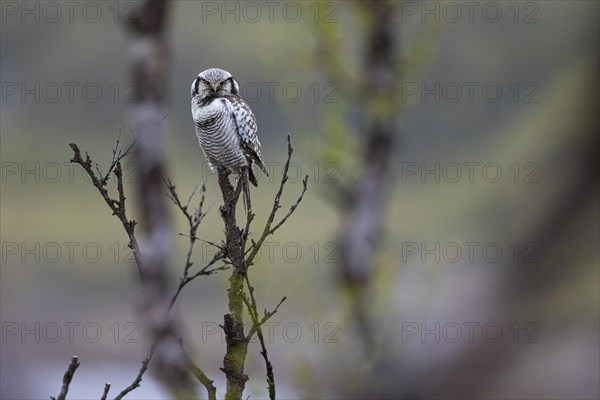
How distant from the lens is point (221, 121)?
3.62 m

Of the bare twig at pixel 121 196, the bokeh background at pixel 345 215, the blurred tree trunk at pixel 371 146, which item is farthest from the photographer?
the blurred tree trunk at pixel 371 146

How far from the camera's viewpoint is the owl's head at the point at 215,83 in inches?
140

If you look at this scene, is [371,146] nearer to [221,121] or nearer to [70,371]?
[221,121]

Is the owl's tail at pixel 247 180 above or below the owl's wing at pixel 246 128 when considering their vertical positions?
below

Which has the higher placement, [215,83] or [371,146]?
[371,146]

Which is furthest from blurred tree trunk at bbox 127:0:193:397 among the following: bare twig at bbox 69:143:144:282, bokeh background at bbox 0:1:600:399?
bare twig at bbox 69:143:144:282

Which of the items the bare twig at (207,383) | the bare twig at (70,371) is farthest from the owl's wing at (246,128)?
the bare twig at (70,371)

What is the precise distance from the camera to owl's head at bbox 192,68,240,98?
3548mm

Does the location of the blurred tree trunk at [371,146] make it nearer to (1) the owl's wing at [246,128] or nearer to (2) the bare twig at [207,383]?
(1) the owl's wing at [246,128]

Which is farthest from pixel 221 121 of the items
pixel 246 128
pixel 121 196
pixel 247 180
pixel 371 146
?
pixel 121 196

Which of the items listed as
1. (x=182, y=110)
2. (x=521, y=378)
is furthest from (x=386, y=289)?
(x=182, y=110)

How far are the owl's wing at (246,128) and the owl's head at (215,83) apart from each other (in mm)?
74

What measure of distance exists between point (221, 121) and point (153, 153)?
1.27 ft

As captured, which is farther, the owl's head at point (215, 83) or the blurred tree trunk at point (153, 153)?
the blurred tree trunk at point (153, 153)
